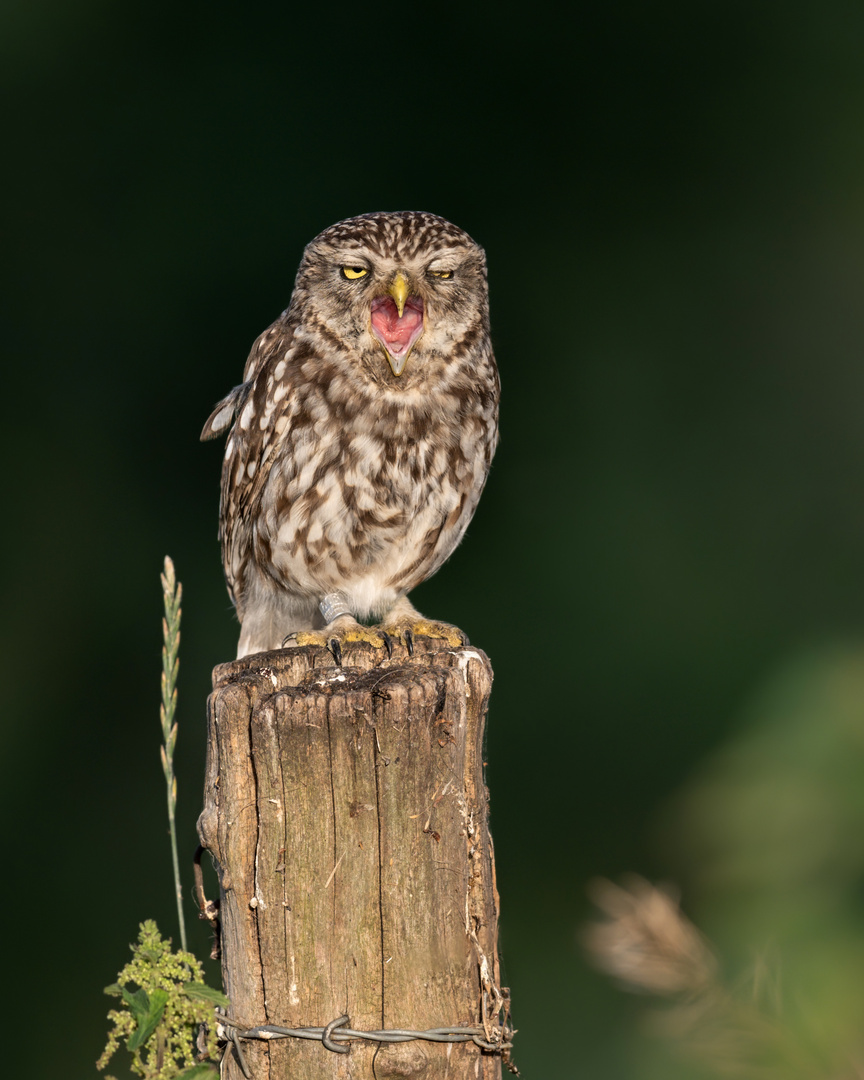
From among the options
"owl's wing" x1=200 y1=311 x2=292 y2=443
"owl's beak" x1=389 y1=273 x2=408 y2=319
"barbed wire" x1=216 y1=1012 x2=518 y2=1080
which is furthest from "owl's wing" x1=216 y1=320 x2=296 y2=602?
"barbed wire" x1=216 y1=1012 x2=518 y2=1080

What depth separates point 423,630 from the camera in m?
2.62

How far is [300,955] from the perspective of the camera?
160cm

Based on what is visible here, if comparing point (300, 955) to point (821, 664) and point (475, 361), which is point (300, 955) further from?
point (475, 361)

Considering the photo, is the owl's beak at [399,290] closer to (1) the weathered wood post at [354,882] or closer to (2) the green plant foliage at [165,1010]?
(1) the weathered wood post at [354,882]

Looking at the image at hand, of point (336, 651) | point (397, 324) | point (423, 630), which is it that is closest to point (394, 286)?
point (397, 324)

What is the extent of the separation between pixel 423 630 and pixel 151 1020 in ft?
3.53

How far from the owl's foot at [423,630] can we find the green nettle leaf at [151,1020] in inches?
33.0

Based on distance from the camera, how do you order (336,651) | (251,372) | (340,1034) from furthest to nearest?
(251,372) → (336,651) → (340,1034)

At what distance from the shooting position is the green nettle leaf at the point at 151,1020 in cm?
173

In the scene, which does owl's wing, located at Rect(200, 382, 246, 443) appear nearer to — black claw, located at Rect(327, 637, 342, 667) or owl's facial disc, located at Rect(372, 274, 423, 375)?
owl's facial disc, located at Rect(372, 274, 423, 375)

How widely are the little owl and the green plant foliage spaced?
38.6 inches

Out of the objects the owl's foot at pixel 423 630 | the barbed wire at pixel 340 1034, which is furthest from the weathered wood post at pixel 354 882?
the owl's foot at pixel 423 630

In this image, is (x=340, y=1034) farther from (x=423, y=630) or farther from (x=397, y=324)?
(x=397, y=324)

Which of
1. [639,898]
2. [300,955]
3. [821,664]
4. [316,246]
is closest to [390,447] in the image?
[316,246]
